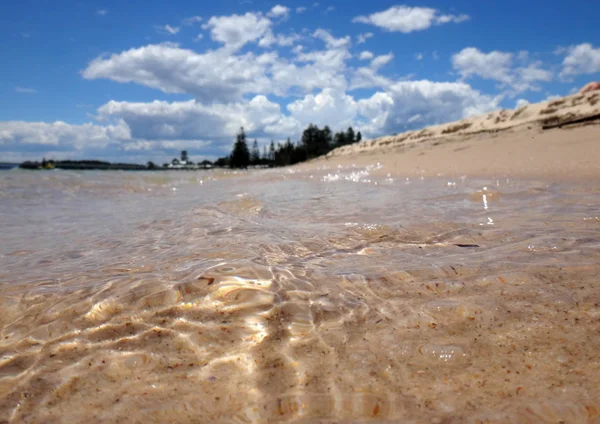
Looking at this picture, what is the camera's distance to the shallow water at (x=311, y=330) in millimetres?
1141

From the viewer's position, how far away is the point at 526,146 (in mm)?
8969

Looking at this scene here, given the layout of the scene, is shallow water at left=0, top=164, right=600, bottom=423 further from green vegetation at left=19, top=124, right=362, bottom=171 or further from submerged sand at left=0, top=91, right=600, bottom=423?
green vegetation at left=19, top=124, right=362, bottom=171

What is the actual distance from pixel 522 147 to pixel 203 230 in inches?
326

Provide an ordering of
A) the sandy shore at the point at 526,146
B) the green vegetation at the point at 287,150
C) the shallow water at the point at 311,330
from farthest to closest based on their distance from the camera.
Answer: the green vegetation at the point at 287,150 < the sandy shore at the point at 526,146 < the shallow water at the point at 311,330

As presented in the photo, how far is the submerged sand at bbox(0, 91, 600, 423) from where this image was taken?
114 cm

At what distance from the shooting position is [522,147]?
897 centimetres

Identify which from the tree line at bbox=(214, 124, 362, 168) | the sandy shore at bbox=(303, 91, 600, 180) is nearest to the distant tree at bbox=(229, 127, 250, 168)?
the tree line at bbox=(214, 124, 362, 168)

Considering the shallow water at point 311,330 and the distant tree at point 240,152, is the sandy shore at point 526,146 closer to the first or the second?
the shallow water at point 311,330

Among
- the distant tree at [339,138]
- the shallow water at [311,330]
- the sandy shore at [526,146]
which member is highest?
the distant tree at [339,138]

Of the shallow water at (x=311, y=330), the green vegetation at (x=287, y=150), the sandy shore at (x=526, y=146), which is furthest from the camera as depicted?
the green vegetation at (x=287, y=150)

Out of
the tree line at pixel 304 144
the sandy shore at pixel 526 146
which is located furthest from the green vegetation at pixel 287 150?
the sandy shore at pixel 526 146

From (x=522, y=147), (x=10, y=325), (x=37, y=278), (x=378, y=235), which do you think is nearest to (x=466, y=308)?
(x=378, y=235)

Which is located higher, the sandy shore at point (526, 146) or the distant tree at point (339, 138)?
the distant tree at point (339, 138)

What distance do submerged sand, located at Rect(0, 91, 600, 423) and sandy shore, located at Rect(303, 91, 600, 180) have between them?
4363 millimetres
